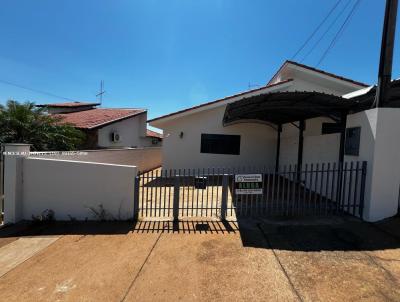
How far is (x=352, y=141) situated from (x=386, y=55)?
2.09 metres

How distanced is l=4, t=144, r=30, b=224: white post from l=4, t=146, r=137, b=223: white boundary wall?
0.03 m

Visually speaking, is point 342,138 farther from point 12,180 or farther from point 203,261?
point 12,180

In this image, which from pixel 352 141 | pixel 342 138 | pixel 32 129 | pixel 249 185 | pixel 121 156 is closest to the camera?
pixel 249 185

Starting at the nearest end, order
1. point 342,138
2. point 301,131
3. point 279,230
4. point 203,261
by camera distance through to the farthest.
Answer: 1. point 203,261
2. point 279,230
3. point 342,138
4. point 301,131

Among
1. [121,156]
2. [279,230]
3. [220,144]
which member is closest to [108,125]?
[121,156]

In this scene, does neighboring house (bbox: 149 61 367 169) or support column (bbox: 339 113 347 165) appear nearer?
support column (bbox: 339 113 347 165)

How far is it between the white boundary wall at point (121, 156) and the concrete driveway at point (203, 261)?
2036mm

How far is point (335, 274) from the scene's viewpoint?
11.5 ft

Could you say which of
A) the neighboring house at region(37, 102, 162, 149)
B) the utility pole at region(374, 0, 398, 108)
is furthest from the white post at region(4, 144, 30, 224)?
the utility pole at region(374, 0, 398, 108)

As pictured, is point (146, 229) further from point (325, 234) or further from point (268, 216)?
point (325, 234)

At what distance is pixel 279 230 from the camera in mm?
5055

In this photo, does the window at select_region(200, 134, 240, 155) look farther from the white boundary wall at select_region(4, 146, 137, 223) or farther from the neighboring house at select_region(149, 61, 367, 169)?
the white boundary wall at select_region(4, 146, 137, 223)

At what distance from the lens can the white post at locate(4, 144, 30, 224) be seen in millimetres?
5320

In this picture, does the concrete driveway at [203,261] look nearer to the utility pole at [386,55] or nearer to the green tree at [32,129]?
the utility pole at [386,55]
